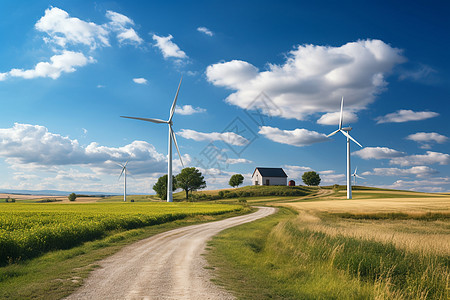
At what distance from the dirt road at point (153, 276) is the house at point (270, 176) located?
153m

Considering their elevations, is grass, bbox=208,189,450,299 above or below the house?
below

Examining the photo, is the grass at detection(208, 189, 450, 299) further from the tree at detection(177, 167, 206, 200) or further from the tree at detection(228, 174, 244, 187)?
the tree at detection(228, 174, 244, 187)

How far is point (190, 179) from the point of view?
468 feet

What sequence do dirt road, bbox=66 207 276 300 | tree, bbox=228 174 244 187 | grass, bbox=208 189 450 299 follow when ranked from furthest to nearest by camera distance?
tree, bbox=228 174 244 187, grass, bbox=208 189 450 299, dirt road, bbox=66 207 276 300

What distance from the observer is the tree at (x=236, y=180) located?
187750 mm

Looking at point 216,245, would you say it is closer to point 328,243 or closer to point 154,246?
point 154,246

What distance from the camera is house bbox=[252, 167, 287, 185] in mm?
172750

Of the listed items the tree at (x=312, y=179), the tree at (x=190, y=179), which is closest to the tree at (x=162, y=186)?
the tree at (x=190, y=179)

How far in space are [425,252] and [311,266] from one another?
724 centimetres

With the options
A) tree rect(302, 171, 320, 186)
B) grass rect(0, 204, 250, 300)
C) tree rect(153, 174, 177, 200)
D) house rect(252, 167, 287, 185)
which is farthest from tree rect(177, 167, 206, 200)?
grass rect(0, 204, 250, 300)

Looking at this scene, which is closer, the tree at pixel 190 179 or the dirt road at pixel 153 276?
the dirt road at pixel 153 276

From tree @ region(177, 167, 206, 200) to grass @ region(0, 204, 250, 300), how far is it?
11962 centimetres

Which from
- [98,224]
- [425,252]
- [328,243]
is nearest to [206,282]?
[328,243]

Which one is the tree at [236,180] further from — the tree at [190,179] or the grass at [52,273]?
the grass at [52,273]
